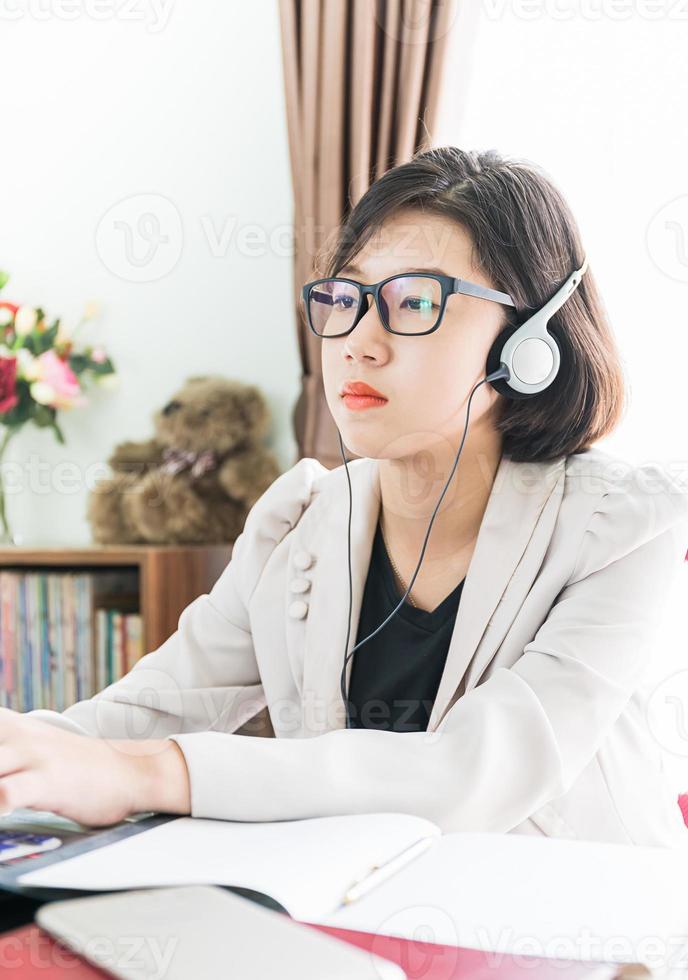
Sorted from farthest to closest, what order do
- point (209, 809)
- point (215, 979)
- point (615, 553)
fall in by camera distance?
point (615, 553) < point (209, 809) < point (215, 979)

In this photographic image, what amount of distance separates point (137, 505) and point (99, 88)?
1.23 metres

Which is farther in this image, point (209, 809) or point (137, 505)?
point (137, 505)

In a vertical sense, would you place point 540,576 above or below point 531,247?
below

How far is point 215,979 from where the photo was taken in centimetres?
39

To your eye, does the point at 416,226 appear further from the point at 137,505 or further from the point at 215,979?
the point at 137,505

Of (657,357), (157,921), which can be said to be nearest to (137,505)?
(657,357)

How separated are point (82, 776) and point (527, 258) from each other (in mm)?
676

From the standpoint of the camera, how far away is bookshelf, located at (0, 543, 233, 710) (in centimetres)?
189

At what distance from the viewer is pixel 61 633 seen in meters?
2.01

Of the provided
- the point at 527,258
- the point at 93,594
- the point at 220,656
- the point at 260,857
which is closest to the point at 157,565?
the point at 93,594

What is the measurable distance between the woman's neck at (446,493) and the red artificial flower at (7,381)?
4.74ft

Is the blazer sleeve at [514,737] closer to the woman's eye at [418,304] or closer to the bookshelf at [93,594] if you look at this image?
the woman's eye at [418,304]

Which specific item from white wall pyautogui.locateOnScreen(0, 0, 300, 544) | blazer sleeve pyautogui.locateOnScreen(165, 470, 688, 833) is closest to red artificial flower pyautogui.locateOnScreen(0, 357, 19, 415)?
white wall pyautogui.locateOnScreen(0, 0, 300, 544)

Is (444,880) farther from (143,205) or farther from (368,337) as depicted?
(143,205)
